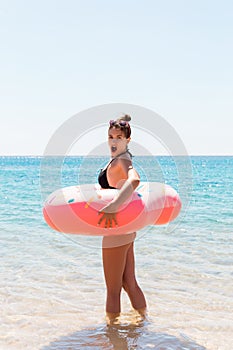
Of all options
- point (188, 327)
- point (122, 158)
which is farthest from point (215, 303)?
point (122, 158)

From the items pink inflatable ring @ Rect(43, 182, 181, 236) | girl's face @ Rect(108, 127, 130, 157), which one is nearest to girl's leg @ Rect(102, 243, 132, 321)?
pink inflatable ring @ Rect(43, 182, 181, 236)

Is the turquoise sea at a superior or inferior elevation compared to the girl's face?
inferior

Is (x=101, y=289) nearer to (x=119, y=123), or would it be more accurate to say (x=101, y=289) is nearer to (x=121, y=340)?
(x=121, y=340)

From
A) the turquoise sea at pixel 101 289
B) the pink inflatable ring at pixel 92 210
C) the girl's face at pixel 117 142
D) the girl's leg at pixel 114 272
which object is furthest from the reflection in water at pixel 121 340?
the girl's face at pixel 117 142

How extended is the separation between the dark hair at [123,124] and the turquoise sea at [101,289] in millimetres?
215

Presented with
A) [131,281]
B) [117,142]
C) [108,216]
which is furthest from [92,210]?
[131,281]

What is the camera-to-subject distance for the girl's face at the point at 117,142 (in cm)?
321

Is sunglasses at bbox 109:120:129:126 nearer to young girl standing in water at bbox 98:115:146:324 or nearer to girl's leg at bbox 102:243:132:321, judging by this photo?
young girl standing in water at bbox 98:115:146:324

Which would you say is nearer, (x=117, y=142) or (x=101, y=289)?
(x=117, y=142)

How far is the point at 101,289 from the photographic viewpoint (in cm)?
448

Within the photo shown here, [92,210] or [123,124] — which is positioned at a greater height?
[123,124]

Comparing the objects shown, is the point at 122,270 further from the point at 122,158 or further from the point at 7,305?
the point at 7,305

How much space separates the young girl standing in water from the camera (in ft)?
9.69

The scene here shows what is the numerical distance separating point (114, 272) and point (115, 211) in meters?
0.57
